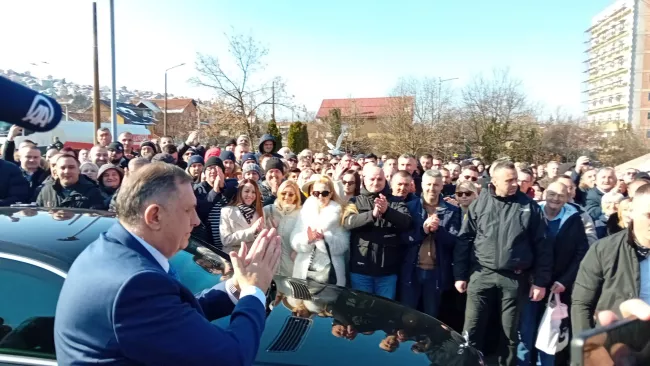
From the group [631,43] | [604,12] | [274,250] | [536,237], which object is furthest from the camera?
[604,12]

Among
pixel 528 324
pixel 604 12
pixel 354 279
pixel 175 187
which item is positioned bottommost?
pixel 528 324

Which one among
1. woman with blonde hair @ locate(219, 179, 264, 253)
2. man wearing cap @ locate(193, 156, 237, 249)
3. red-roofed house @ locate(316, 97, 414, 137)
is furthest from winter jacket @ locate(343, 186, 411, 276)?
red-roofed house @ locate(316, 97, 414, 137)

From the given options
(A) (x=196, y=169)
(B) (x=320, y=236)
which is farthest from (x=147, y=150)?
(B) (x=320, y=236)

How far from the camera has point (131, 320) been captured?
1461mm

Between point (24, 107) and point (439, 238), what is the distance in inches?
167

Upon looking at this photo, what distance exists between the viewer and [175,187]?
1708mm

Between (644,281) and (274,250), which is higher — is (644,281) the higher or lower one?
the lower one

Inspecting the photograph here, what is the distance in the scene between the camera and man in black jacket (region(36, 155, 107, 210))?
497 cm

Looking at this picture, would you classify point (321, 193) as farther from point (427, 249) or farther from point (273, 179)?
point (273, 179)

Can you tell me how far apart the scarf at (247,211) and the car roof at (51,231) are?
1.76m

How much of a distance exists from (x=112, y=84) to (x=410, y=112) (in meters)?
19.7

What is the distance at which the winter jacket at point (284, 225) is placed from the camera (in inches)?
184

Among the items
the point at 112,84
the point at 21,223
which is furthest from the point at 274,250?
the point at 112,84

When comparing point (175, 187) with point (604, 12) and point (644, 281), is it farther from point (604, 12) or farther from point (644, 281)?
point (604, 12)
